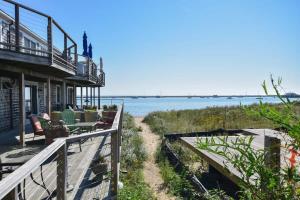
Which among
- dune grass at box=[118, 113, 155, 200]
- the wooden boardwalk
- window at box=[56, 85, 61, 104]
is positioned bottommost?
dune grass at box=[118, 113, 155, 200]

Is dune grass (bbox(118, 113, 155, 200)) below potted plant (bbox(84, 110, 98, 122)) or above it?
below

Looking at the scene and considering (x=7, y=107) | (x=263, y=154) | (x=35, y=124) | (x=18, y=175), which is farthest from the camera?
(x=7, y=107)

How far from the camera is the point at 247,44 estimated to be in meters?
20.2

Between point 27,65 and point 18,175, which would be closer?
point 18,175

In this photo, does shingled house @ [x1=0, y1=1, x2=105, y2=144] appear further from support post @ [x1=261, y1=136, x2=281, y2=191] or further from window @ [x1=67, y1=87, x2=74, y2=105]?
support post @ [x1=261, y1=136, x2=281, y2=191]

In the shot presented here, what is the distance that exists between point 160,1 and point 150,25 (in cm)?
520

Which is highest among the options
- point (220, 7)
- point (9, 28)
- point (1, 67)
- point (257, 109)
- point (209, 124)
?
point (220, 7)

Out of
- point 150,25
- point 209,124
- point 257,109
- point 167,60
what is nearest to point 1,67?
point 257,109

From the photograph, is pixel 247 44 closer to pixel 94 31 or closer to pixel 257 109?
pixel 94 31

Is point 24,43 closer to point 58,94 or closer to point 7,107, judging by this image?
point 7,107

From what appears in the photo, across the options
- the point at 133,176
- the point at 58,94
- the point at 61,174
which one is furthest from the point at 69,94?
the point at 61,174

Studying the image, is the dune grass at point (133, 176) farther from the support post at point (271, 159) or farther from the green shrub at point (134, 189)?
the support post at point (271, 159)

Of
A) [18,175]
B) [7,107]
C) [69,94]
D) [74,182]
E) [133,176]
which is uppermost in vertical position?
[69,94]

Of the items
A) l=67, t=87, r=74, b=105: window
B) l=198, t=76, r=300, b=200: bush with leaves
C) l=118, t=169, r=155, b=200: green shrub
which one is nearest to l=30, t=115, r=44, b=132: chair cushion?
l=118, t=169, r=155, b=200: green shrub
